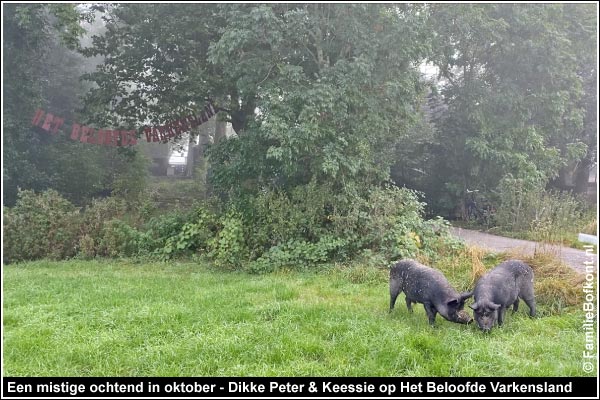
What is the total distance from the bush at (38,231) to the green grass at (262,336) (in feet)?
10.6

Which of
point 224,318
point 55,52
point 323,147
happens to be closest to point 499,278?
point 224,318

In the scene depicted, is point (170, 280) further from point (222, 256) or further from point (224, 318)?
point (224, 318)

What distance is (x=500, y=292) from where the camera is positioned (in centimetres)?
452

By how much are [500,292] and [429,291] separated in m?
0.69

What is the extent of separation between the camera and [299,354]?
13.2ft

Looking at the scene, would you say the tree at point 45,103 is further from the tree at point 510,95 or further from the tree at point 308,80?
the tree at point 510,95

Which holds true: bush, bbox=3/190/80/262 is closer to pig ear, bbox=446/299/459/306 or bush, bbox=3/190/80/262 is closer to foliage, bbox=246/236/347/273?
foliage, bbox=246/236/347/273

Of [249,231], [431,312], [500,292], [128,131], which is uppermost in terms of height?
[128,131]

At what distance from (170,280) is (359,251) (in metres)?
3.25

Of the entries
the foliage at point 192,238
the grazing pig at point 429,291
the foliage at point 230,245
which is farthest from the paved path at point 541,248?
the foliage at point 192,238
